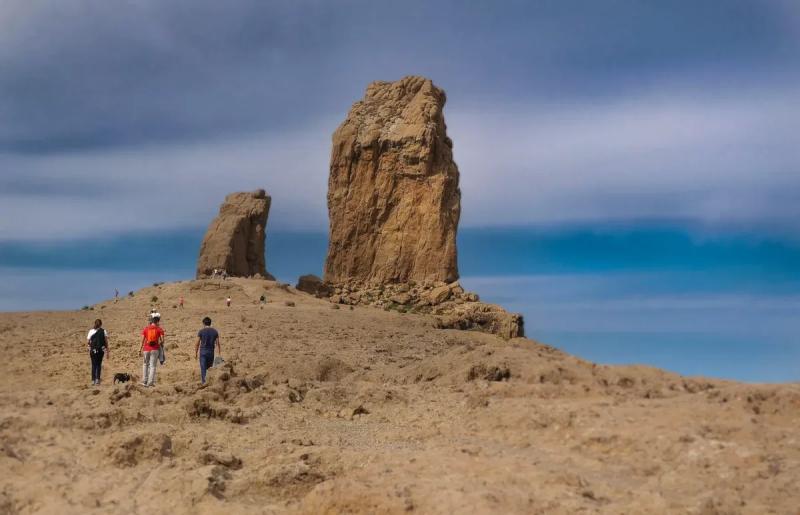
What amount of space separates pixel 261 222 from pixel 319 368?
28.8 m

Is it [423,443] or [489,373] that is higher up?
Result: [489,373]

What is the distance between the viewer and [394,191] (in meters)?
37.4

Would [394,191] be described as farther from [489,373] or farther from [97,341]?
[489,373]

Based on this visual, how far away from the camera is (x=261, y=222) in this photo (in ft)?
138

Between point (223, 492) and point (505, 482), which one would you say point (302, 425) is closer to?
point (223, 492)

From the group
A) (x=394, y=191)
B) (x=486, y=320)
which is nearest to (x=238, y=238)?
(x=394, y=191)

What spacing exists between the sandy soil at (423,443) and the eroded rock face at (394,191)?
74.8 ft

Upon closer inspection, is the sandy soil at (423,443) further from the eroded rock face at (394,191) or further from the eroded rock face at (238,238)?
the eroded rock face at (238,238)

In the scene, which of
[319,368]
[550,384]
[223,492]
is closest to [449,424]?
[550,384]

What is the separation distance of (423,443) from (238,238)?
3253cm

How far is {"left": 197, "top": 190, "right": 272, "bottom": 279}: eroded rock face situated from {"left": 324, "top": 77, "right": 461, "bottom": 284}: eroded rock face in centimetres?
540

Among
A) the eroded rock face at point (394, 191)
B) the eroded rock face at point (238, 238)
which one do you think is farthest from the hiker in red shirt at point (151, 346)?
the eroded rock face at point (238, 238)

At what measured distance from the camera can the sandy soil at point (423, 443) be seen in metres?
7.04

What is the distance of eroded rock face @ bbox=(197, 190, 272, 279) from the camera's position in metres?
39.2
